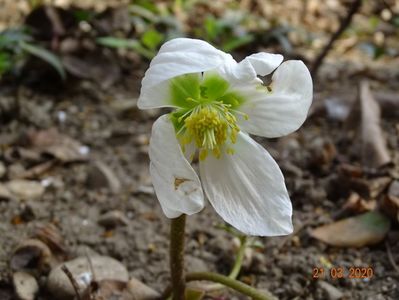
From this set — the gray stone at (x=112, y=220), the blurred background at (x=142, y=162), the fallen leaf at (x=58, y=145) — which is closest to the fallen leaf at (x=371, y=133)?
the blurred background at (x=142, y=162)

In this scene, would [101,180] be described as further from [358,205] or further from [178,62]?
[178,62]

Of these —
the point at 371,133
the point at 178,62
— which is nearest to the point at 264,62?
the point at 178,62

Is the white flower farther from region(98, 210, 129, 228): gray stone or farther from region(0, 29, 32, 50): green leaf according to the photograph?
region(0, 29, 32, 50): green leaf

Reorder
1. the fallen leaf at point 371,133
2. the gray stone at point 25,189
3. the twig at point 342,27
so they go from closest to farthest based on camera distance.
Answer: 1. the gray stone at point 25,189
2. the fallen leaf at point 371,133
3. the twig at point 342,27

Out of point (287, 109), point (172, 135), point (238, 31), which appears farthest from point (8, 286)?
point (238, 31)

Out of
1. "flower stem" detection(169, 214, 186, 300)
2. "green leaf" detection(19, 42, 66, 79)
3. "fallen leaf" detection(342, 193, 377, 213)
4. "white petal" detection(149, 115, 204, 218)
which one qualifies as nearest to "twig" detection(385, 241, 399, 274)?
"fallen leaf" detection(342, 193, 377, 213)

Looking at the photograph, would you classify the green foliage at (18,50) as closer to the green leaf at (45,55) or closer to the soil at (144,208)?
the green leaf at (45,55)
